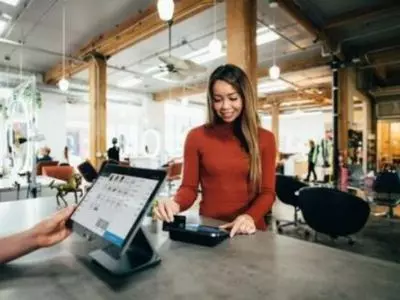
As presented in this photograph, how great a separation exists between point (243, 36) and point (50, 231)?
3802 millimetres

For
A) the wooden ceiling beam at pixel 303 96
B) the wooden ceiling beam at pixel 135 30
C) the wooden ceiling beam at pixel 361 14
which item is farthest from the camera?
the wooden ceiling beam at pixel 303 96

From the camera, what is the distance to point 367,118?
10102 mm

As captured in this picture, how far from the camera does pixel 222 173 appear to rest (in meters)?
1.46

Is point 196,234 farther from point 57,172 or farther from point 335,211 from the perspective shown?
point 57,172

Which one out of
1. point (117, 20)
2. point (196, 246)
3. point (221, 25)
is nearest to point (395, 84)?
point (221, 25)

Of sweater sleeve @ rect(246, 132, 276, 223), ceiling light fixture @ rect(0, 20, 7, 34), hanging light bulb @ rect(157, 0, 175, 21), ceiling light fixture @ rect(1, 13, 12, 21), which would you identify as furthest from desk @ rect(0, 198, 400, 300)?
ceiling light fixture @ rect(0, 20, 7, 34)

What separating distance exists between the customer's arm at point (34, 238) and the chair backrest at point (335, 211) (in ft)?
8.68

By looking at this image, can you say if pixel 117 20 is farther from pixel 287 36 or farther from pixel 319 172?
pixel 319 172

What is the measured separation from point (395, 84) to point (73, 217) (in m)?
11.3

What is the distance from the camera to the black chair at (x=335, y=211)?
2924 mm

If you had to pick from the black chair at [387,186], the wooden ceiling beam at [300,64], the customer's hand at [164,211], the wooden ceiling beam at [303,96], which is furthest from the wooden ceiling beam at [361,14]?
the wooden ceiling beam at [303,96]

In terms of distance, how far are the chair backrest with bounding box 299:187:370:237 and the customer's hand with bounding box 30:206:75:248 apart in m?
2.65

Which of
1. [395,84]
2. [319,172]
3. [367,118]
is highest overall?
[395,84]

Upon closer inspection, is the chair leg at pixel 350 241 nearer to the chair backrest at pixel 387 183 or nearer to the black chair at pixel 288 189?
the black chair at pixel 288 189
